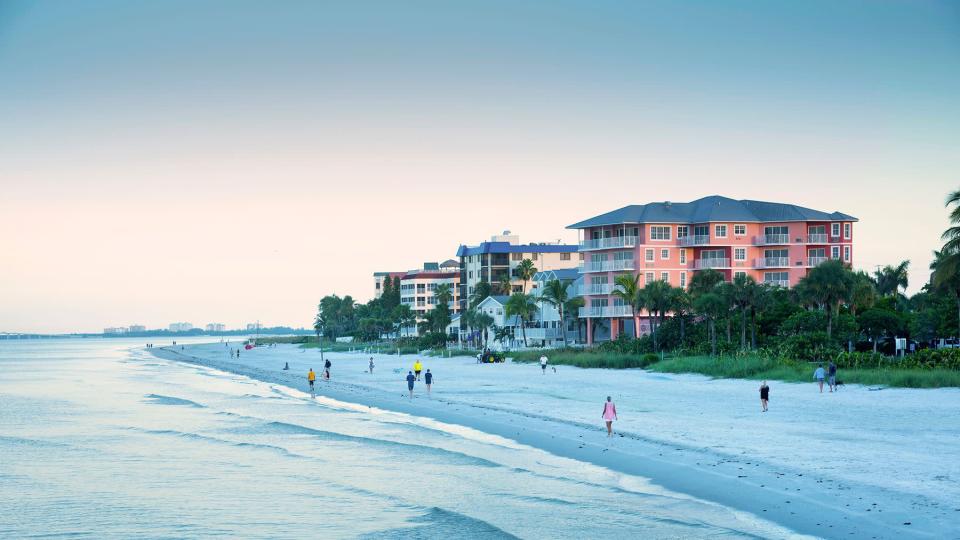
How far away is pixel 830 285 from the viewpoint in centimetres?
6750

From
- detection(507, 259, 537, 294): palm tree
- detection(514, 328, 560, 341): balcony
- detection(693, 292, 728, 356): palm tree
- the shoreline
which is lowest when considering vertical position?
the shoreline

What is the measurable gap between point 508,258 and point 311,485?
115782 mm

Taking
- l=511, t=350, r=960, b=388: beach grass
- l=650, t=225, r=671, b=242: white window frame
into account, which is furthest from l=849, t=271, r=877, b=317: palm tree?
l=650, t=225, r=671, b=242: white window frame

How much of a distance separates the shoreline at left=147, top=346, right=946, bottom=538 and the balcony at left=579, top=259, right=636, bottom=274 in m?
54.3

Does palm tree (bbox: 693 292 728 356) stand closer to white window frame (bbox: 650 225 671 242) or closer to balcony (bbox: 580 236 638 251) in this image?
balcony (bbox: 580 236 638 251)

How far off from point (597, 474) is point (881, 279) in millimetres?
122062

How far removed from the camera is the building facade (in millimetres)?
143000

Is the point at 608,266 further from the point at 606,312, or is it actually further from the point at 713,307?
the point at 713,307

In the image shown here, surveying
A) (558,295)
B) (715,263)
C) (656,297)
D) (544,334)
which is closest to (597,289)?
(558,295)

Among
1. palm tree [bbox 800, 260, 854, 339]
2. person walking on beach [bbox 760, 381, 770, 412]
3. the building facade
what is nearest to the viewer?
person walking on beach [bbox 760, 381, 770, 412]

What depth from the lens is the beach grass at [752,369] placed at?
44.8 m

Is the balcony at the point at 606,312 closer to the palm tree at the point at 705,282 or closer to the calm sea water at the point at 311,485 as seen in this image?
the palm tree at the point at 705,282

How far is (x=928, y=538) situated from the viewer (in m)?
18.2

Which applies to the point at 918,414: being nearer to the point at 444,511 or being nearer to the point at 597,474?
the point at 597,474
